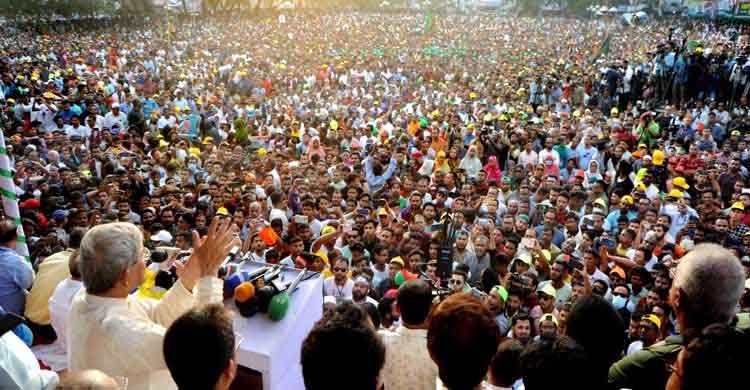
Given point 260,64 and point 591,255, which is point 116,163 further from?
point 260,64

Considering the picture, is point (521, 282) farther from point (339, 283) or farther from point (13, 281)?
point (13, 281)

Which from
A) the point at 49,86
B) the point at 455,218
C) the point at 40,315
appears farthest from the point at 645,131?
the point at 49,86

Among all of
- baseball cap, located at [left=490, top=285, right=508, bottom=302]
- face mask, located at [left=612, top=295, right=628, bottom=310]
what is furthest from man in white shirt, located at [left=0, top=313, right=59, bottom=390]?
face mask, located at [left=612, top=295, right=628, bottom=310]

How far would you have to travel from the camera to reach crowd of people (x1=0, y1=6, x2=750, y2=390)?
1874mm

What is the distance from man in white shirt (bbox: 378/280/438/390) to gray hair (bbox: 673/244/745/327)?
992mm

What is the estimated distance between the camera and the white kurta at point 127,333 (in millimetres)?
1863

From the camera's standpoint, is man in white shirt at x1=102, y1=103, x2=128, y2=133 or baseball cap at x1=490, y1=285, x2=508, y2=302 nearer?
baseball cap at x1=490, y1=285, x2=508, y2=302

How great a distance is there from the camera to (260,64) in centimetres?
1797

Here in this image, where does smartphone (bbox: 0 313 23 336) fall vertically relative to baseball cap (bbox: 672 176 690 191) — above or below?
above

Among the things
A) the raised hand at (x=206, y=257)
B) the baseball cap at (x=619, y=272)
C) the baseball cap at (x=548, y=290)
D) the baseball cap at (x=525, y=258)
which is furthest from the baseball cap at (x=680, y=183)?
the raised hand at (x=206, y=257)

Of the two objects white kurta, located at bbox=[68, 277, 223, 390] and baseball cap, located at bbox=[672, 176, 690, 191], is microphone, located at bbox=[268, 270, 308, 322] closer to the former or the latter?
white kurta, located at bbox=[68, 277, 223, 390]

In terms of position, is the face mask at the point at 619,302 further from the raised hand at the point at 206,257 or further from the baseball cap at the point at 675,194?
the raised hand at the point at 206,257

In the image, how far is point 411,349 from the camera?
7.95ft

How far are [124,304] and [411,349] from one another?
1.14 metres
